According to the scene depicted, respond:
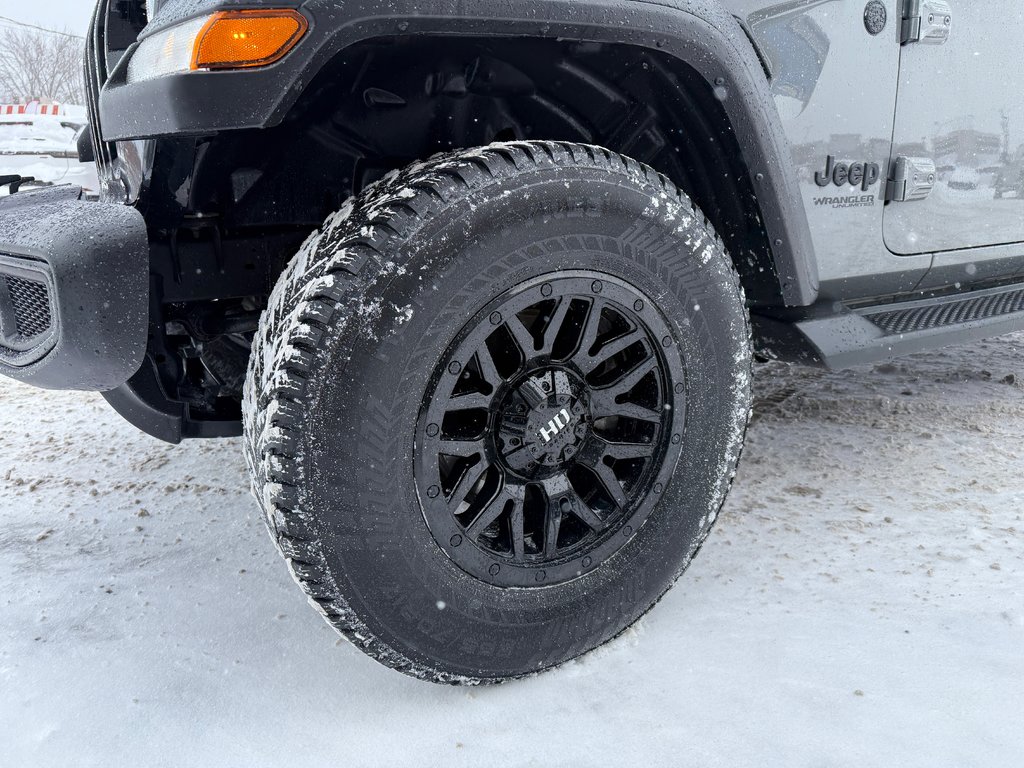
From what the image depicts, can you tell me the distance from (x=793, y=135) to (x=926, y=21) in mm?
528

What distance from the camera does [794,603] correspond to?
1.94 m

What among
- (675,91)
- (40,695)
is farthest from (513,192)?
(40,695)

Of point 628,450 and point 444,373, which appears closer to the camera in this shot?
point 444,373

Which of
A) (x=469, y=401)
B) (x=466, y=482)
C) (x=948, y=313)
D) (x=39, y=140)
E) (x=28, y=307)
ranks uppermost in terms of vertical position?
(x=28, y=307)

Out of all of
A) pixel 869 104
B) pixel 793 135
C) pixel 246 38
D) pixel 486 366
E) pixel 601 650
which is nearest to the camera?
pixel 246 38

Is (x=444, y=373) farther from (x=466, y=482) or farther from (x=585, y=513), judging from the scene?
(x=585, y=513)

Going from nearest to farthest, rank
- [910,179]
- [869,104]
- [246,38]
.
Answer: [246,38], [869,104], [910,179]

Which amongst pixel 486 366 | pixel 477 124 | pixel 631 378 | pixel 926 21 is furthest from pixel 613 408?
pixel 926 21

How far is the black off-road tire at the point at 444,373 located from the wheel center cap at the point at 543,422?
25mm

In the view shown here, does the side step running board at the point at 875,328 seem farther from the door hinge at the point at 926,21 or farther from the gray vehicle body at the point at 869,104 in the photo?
the door hinge at the point at 926,21

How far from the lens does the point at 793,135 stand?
199 centimetres

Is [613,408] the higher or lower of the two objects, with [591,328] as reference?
lower

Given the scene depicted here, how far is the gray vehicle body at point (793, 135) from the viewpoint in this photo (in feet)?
4.51

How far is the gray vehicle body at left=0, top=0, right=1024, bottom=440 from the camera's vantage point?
1.38 meters
